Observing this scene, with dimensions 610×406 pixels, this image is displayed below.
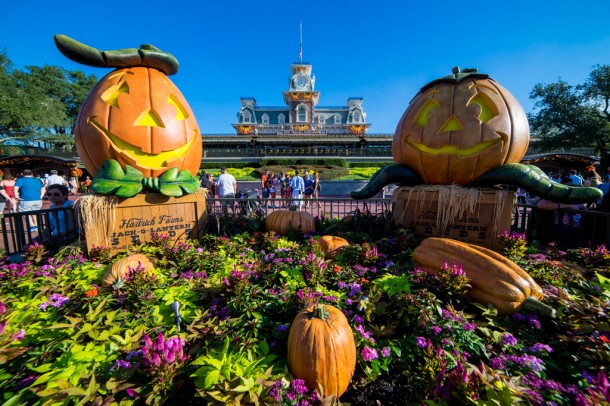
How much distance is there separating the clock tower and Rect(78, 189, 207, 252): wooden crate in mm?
44670

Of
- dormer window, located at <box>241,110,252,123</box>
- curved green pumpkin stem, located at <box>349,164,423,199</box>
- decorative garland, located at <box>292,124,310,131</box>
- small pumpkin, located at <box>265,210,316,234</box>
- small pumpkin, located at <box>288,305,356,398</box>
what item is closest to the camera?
small pumpkin, located at <box>288,305,356,398</box>

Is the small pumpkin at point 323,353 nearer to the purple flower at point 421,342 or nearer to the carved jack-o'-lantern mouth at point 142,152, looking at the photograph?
the purple flower at point 421,342

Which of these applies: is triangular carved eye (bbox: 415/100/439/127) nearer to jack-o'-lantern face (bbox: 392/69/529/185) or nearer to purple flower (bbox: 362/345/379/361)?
jack-o'-lantern face (bbox: 392/69/529/185)

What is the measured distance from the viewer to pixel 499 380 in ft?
4.66

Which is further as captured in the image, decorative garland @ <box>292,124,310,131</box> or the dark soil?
decorative garland @ <box>292,124,310,131</box>

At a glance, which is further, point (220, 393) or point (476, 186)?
point (476, 186)

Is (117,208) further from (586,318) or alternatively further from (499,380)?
(586,318)

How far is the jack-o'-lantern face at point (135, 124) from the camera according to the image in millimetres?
3455

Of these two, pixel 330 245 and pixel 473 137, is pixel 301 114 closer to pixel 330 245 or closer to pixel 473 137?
pixel 473 137

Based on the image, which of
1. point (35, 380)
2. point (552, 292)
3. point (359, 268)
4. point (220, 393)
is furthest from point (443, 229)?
point (35, 380)

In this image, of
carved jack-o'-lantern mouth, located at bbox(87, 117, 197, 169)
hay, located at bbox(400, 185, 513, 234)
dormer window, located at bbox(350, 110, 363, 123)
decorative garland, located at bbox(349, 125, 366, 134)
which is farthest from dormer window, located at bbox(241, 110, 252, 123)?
hay, located at bbox(400, 185, 513, 234)

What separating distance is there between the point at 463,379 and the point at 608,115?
111 feet

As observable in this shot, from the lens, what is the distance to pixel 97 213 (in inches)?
133

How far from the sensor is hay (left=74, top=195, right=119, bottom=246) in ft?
10.8
